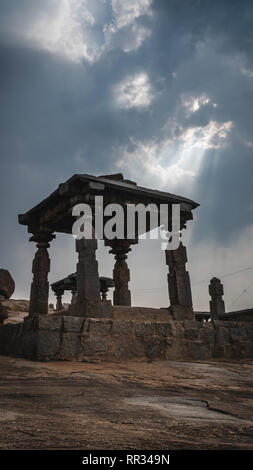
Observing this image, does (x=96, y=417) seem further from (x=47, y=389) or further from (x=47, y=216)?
(x=47, y=216)

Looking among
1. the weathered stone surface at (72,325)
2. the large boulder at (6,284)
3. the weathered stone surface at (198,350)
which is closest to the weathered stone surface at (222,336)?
the weathered stone surface at (198,350)

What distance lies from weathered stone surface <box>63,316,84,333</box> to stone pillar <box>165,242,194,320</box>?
9.53 ft

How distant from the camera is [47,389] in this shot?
3467mm

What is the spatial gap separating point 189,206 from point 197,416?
23.1ft

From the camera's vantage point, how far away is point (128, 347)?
646cm

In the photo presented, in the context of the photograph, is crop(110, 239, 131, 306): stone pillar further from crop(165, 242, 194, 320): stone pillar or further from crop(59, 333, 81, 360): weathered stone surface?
crop(59, 333, 81, 360): weathered stone surface

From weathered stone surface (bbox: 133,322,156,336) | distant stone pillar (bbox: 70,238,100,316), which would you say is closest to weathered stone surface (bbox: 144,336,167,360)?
weathered stone surface (bbox: 133,322,156,336)

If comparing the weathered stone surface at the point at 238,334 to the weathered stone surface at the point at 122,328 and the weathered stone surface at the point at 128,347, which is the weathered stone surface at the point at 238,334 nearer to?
the weathered stone surface at the point at 128,347

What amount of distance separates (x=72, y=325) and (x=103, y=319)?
70cm

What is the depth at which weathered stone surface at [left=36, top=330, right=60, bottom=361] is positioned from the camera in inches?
224

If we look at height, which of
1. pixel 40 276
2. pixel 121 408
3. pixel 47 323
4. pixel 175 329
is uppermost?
pixel 40 276

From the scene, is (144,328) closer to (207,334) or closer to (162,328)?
(162,328)

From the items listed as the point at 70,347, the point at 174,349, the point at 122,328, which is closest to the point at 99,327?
the point at 122,328
